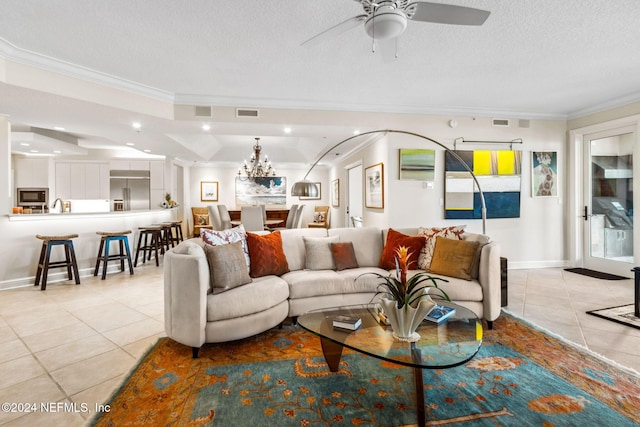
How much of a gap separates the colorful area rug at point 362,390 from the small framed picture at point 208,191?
795 cm

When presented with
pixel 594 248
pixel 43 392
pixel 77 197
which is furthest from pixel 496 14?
pixel 77 197

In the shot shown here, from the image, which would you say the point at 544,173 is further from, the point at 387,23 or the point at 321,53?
the point at 387,23

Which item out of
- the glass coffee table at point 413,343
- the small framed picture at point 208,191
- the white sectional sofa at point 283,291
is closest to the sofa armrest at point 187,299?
the white sectional sofa at point 283,291

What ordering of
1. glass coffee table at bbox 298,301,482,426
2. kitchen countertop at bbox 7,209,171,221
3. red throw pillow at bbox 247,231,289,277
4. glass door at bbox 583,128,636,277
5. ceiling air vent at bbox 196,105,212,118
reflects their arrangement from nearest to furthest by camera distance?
glass coffee table at bbox 298,301,482,426 < red throw pillow at bbox 247,231,289,277 < kitchen countertop at bbox 7,209,171,221 < ceiling air vent at bbox 196,105,212,118 < glass door at bbox 583,128,636,277

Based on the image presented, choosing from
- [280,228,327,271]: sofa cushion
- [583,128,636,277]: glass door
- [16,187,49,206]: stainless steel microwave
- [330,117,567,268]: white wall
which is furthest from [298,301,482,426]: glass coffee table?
[16,187,49,206]: stainless steel microwave

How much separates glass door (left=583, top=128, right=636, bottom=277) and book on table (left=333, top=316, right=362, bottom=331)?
Result: 4870 mm

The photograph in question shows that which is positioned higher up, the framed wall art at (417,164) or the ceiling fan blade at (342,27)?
the ceiling fan blade at (342,27)

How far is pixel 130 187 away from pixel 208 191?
2.26m

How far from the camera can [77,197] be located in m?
7.85

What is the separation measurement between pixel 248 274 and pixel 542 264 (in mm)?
5036

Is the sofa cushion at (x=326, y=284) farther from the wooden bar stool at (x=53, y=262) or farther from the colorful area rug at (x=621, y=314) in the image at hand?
the wooden bar stool at (x=53, y=262)

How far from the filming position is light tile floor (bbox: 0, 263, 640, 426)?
1925 millimetres

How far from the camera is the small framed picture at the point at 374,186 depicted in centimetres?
531

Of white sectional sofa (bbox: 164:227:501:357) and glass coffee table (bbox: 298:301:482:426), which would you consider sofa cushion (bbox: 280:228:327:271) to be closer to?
white sectional sofa (bbox: 164:227:501:357)
